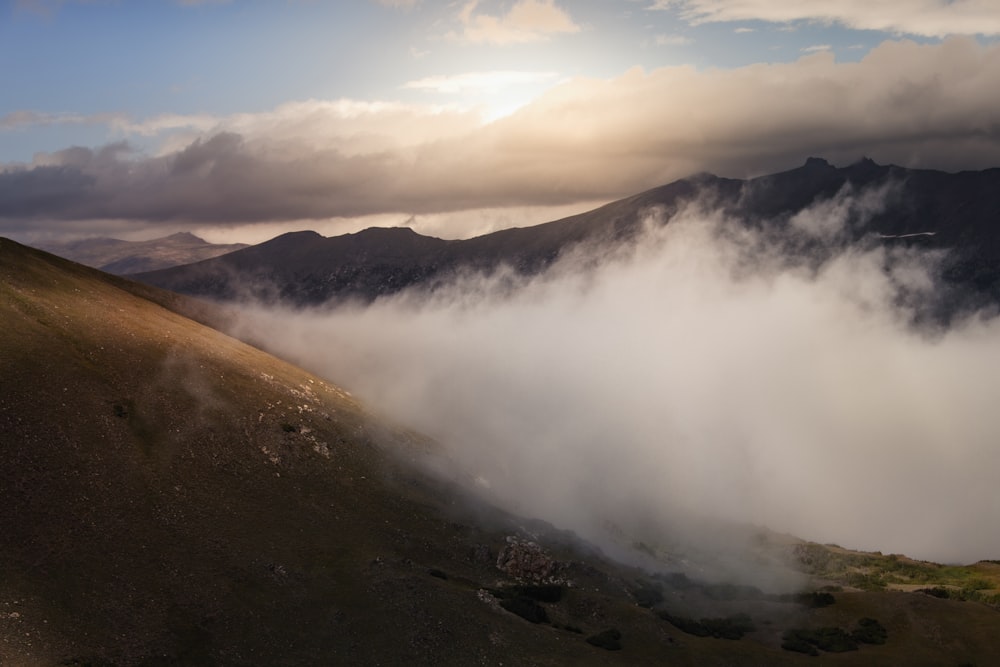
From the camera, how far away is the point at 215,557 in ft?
263

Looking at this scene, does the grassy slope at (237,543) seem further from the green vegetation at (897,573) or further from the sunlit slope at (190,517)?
the green vegetation at (897,573)

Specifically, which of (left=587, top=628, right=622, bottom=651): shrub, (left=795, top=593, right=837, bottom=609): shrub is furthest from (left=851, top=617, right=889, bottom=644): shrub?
(left=587, top=628, right=622, bottom=651): shrub

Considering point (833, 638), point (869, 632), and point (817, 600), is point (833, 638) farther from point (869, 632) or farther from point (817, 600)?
point (817, 600)

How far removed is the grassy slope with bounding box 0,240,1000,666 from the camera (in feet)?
228

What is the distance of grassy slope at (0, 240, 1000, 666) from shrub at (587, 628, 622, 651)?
4.34 ft

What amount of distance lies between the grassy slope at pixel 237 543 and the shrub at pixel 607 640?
4.34 ft

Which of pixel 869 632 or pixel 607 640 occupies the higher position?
pixel 607 640

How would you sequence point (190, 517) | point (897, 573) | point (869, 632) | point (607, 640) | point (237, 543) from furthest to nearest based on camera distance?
point (897, 573) → point (869, 632) → point (190, 517) → point (237, 543) → point (607, 640)

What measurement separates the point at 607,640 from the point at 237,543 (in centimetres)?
4414

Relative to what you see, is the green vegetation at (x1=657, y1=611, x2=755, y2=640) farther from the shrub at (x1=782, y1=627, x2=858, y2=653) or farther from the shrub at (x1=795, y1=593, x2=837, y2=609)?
the shrub at (x1=795, y1=593, x2=837, y2=609)

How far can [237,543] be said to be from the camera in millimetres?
84125

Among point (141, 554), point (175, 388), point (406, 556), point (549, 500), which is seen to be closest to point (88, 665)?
point (141, 554)

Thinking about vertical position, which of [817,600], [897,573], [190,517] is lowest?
[897,573]

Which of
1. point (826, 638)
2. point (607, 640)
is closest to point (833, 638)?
point (826, 638)
